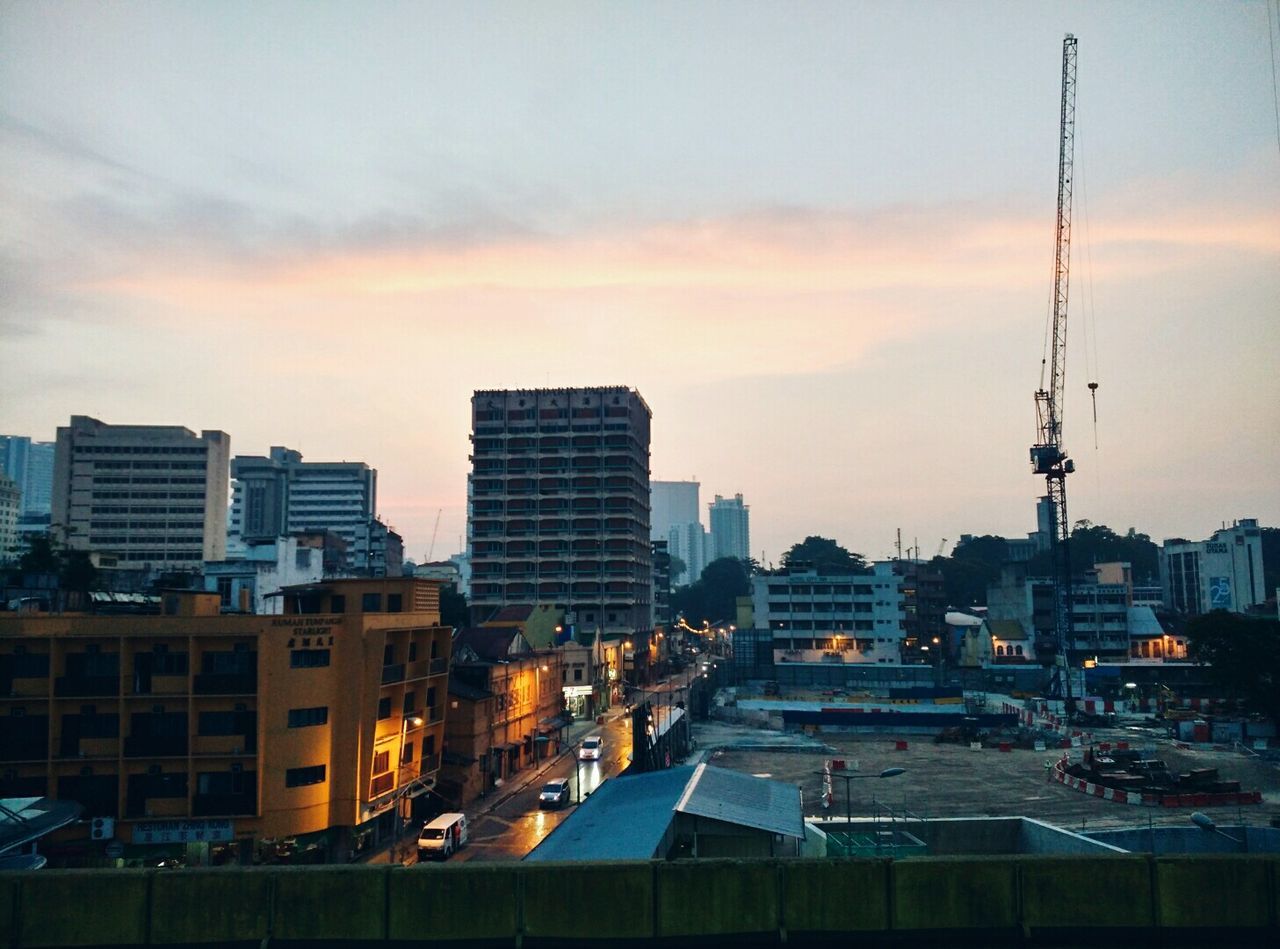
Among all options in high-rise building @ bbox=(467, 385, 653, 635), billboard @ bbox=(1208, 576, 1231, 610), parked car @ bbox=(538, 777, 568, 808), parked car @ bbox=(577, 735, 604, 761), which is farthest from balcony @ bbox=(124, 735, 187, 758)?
billboard @ bbox=(1208, 576, 1231, 610)

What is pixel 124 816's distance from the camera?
42.0 metres

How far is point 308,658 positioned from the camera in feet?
149

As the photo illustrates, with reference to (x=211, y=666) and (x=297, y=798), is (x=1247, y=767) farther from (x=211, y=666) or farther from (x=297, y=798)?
(x=211, y=666)

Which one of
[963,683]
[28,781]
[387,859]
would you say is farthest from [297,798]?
[963,683]

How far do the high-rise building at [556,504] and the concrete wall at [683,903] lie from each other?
375 ft

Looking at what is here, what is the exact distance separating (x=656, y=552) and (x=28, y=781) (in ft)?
506

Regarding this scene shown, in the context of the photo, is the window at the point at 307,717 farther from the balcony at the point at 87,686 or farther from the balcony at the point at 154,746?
the balcony at the point at 87,686

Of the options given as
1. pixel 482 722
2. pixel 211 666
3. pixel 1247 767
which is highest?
pixel 211 666

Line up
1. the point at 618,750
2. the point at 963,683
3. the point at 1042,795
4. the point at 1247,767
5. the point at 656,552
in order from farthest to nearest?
the point at 656,552 < the point at 963,683 < the point at 618,750 < the point at 1247,767 < the point at 1042,795

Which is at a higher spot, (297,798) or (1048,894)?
(1048,894)

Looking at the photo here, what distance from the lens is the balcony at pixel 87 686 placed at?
1673 inches

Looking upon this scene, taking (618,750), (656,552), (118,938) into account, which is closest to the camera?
(118,938)

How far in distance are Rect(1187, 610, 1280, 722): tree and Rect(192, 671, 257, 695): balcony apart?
81979 mm

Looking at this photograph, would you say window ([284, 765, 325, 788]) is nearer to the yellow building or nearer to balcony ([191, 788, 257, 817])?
the yellow building
